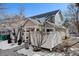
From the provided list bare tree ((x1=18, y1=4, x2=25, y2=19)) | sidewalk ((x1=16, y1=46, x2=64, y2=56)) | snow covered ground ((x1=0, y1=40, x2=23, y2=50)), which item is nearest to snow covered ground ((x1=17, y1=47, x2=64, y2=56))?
sidewalk ((x1=16, y1=46, x2=64, y2=56))

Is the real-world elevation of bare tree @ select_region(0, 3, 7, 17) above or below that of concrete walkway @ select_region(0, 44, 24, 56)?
above

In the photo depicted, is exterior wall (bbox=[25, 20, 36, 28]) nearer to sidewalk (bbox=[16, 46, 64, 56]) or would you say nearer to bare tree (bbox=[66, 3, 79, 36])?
sidewalk (bbox=[16, 46, 64, 56])

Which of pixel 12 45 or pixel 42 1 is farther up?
pixel 42 1

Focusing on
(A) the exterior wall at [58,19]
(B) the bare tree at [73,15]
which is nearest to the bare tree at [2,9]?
(A) the exterior wall at [58,19]

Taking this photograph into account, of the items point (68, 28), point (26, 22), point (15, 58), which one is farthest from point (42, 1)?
point (15, 58)

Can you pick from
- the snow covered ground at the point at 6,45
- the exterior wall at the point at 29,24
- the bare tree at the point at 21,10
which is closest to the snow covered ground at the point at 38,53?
the snow covered ground at the point at 6,45

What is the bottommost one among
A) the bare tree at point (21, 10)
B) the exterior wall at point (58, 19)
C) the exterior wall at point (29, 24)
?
the exterior wall at point (29, 24)

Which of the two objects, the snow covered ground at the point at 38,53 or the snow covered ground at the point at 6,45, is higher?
the snow covered ground at the point at 6,45

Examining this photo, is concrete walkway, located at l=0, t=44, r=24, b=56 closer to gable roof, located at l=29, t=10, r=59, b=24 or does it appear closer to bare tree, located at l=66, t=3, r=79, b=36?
gable roof, located at l=29, t=10, r=59, b=24

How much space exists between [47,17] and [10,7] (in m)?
0.50

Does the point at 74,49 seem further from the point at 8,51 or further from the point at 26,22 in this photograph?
the point at 8,51

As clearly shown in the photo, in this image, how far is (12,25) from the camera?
1.92 metres

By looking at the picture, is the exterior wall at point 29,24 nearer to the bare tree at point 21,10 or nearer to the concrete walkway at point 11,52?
the bare tree at point 21,10

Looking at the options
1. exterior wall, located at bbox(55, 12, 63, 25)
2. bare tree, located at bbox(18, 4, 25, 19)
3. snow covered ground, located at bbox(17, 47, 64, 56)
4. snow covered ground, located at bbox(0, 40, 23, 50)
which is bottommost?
snow covered ground, located at bbox(17, 47, 64, 56)
